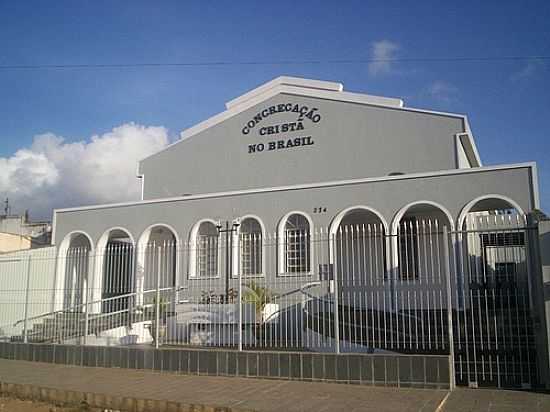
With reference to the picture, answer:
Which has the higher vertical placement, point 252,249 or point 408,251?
point 252,249

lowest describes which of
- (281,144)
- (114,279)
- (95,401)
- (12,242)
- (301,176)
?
(95,401)

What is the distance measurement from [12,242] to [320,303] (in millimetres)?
18345

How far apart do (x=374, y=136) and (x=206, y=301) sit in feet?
30.1

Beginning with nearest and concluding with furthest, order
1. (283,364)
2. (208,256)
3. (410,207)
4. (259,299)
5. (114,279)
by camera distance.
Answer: (283,364)
(259,299)
(114,279)
(410,207)
(208,256)

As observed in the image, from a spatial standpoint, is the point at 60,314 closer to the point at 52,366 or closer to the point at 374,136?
the point at 52,366

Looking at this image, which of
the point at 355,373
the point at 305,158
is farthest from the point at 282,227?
the point at 355,373

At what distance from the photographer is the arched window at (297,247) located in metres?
16.6

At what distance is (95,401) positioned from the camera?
26.1ft

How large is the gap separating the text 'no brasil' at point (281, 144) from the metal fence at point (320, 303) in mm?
4184

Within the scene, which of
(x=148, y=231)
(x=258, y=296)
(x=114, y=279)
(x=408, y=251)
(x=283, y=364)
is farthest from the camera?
(x=148, y=231)

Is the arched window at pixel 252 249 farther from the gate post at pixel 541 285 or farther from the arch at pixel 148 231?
the gate post at pixel 541 285

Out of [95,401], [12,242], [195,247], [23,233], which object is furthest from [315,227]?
[23,233]

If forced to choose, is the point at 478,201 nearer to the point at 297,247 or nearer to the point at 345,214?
the point at 345,214

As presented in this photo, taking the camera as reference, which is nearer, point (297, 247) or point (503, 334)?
point (503, 334)
